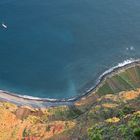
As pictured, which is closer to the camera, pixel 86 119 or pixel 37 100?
pixel 86 119

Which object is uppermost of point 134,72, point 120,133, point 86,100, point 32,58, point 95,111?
point 32,58

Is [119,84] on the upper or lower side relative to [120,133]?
upper

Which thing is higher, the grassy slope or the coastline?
the coastline

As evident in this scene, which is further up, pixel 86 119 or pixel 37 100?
pixel 37 100

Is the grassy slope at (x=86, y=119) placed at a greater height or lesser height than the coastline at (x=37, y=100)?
lesser

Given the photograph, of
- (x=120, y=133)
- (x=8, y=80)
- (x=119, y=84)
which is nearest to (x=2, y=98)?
(x=8, y=80)

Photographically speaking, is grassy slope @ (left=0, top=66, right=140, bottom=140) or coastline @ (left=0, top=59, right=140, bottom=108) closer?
grassy slope @ (left=0, top=66, right=140, bottom=140)

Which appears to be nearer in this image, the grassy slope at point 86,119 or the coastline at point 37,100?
the grassy slope at point 86,119

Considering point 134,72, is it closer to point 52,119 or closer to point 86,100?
point 86,100
